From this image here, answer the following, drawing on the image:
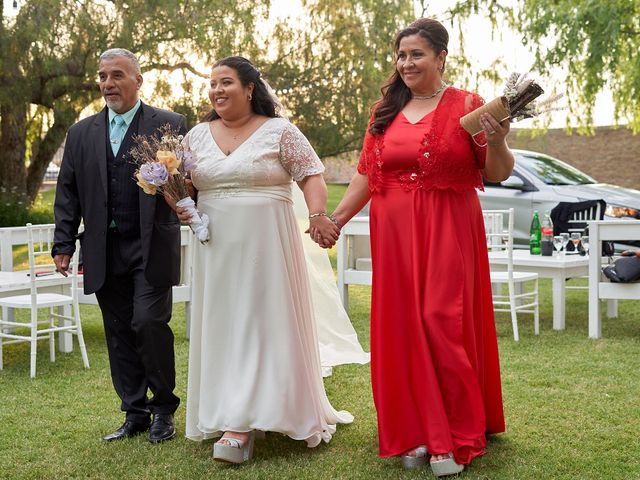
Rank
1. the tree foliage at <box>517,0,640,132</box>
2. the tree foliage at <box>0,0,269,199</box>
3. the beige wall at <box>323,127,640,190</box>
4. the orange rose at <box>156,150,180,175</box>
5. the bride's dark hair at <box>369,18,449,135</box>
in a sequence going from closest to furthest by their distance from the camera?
1. the bride's dark hair at <box>369,18,449,135</box>
2. the orange rose at <box>156,150,180,175</box>
3. the tree foliage at <box>0,0,269,199</box>
4. the tree foliage at <box>517,0,640,132</box>
5. the beige wall at <box>323,127,640,190</box>

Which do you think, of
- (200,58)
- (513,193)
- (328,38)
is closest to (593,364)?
(513,193)

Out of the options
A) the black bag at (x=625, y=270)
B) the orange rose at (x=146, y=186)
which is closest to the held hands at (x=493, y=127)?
the orange rose at (x=146, y=186)

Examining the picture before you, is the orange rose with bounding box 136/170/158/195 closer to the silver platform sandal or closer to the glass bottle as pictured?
the silver platform sandal

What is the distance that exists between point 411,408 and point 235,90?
69.6 inches

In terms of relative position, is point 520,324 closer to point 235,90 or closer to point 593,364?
point 593,364

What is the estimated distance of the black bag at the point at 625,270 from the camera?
25.9 feet

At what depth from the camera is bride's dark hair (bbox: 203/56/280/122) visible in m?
4.61

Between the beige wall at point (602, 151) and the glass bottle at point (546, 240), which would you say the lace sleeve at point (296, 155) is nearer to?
the glass bottle at point (546, 240)

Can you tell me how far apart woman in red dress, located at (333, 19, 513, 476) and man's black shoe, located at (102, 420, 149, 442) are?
Answer: 4.67 ft

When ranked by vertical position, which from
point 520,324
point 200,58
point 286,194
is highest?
point 200,58

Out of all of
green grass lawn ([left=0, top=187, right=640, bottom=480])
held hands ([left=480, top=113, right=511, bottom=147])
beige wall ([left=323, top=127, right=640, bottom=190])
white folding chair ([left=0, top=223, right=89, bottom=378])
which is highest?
beige wall ([left=323, top=127, right=640, bottom=190])

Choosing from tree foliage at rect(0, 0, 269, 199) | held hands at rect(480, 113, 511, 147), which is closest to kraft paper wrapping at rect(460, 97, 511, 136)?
held hands at rect(480, 113, 511, 147)

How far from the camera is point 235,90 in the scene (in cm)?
459

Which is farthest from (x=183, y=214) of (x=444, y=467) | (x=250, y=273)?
(x=444, y=467)
